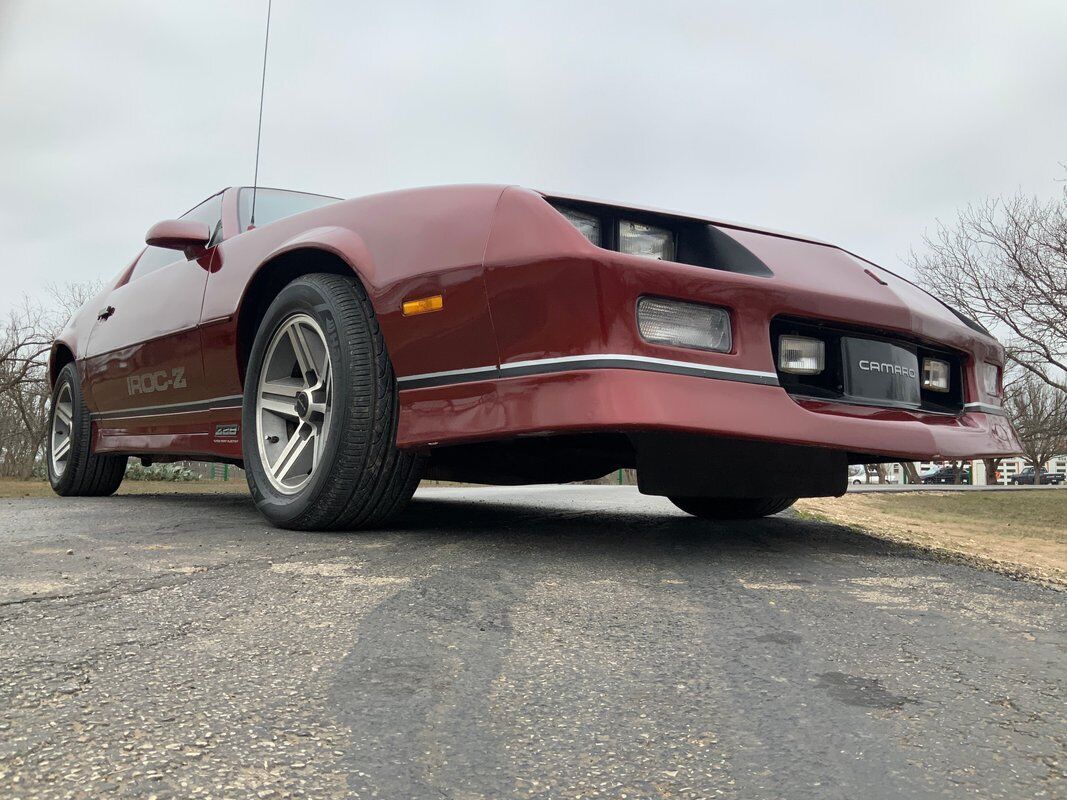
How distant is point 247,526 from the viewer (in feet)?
10.3

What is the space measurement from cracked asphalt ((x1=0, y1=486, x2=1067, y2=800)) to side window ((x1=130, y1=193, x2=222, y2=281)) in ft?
6.34

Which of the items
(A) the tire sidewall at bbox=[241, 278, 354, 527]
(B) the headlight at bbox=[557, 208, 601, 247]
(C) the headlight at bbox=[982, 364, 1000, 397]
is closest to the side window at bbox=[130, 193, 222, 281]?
(A) the tire sidewall at bbox=[241, 278, 354, 527]

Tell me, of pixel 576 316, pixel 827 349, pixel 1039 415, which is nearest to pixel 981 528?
pixel 827 349

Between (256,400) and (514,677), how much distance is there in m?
2.13

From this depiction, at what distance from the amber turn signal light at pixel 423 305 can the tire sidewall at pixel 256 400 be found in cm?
29

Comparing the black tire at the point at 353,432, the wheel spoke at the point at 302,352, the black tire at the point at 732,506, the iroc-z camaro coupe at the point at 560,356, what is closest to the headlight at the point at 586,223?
the iroc-z camaro coupe at the point at 560,356

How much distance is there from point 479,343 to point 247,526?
127cm

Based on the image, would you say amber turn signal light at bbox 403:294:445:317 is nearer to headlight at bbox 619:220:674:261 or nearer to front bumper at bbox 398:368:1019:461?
front bumper at bbox 398:368:1019:461

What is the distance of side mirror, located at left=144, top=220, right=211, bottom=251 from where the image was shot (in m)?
3.66

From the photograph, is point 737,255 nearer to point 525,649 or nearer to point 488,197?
point 488,197

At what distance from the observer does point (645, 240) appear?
97.7 inches

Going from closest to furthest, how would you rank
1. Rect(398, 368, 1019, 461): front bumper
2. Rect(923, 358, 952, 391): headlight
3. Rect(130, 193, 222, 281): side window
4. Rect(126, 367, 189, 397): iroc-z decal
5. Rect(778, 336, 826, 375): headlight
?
Rect(398, 368, 1019, 461): front bumper
Rect(778, 336, 826, 375): headlight
Rect(923, 358, 952, 391): headlight
Rect(126, 367, 189, 397): iroc-z decal
Rect(130, 193, 222, 281): side window

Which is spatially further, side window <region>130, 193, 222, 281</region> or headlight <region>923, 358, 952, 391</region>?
side window <region>130, 193, 222, 281</region>

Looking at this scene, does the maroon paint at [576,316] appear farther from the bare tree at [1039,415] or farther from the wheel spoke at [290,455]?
the bare tree at [1039,415]
